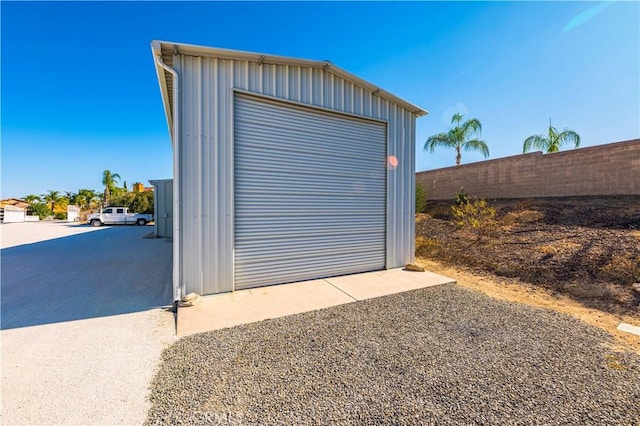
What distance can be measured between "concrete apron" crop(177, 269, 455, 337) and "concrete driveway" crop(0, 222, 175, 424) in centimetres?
39

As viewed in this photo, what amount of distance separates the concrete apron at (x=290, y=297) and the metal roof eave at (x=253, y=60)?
3.73 m

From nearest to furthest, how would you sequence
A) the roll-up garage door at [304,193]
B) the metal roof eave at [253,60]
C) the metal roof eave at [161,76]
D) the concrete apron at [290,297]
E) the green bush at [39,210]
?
1. the concrete apron at [290,297]
2. the metal roof eave at [161,76]
3. the metal roof eave at [253,60]
4. the roll-up garage door at [304,193]
5. the green bush at [39,210]

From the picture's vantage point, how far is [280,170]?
4.52m

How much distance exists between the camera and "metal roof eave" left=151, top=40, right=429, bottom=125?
143 inches

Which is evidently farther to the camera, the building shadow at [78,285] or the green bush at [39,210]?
the green bush at [39,210]

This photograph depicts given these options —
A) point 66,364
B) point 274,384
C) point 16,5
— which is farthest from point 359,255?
point 16,5

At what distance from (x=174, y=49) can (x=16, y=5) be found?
4555 mm

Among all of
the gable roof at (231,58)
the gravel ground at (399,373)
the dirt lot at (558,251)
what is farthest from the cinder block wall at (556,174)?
the gravel ground at (399,373)

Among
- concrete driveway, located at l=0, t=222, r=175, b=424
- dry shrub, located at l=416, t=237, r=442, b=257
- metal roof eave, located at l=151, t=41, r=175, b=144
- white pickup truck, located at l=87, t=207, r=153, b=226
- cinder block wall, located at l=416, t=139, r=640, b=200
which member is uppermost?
metal roof eave, located at l=151, t=41, r=175, b=144

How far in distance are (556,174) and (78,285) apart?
13496 millimetres

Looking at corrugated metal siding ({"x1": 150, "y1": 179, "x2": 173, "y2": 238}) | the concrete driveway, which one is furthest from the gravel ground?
corrugated metal siding ({"x1": 150, "y1": 179, "x2": 173, "y2": 238})

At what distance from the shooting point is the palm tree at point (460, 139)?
43.9 feet

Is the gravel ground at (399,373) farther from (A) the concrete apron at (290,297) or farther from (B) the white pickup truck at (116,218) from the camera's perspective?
(B) the white pickup truck at (116,218)

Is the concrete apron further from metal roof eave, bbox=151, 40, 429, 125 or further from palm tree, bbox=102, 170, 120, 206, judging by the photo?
palm tree, bbox=102, 170, 120, 206
